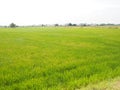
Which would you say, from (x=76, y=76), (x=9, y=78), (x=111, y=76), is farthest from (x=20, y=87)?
(x=111, y=76)

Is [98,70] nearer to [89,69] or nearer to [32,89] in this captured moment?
[89,69]

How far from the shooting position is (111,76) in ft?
28.3

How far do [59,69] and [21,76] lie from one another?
6.60 feet

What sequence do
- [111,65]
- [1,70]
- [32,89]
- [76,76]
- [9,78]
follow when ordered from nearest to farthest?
[32,89], [9,78], [76,76], [1,70], [111,65]

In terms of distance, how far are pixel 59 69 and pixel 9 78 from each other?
8.21 feet

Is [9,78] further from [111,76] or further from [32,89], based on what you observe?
[111,76]

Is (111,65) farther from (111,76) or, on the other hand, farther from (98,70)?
(111,76)

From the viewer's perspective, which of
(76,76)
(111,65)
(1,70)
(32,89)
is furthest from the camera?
(111,65)

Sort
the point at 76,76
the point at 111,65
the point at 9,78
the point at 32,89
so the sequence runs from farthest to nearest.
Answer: the point at 111,65
the point at 76,76
the point at 9,78
the point at 32,89

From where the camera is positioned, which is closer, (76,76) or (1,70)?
(76,76)

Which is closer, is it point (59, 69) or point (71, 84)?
point (71, 84)

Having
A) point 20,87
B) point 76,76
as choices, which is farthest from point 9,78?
point 76,76

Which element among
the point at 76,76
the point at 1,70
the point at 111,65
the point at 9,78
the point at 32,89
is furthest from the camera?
the point at 111,65

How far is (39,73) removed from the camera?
29.0ft
